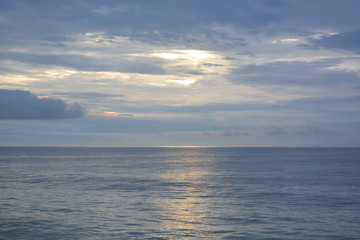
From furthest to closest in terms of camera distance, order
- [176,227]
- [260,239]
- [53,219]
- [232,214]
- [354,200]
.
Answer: [354,200], [232,214], [53,219], [176,227], [260,239]

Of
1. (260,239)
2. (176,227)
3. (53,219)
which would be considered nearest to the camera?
(260,239)

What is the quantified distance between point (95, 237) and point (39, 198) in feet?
73.3

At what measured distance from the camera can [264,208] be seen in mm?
43531

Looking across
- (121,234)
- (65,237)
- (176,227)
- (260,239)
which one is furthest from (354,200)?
(65,237)

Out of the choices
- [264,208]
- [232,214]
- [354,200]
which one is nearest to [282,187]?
[354,200]

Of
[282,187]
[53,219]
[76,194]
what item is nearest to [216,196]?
[282,187]

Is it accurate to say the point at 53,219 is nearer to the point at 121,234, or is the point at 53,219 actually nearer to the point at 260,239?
the point at 121,234

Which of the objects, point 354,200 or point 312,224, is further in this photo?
point 354,200

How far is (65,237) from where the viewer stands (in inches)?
1238

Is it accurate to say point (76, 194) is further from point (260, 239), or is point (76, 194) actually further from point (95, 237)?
point (260, 239)

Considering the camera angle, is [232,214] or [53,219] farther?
[232,214]

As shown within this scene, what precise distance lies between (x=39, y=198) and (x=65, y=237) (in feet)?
69.5

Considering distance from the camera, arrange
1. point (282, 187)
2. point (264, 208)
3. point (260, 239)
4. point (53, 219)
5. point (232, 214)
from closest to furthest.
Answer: point (260, 239) → point (53, 219) → point (232, 214) → point (264, 208) → point (282, 187)

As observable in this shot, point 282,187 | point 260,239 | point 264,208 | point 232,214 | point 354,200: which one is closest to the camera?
point 260,239
